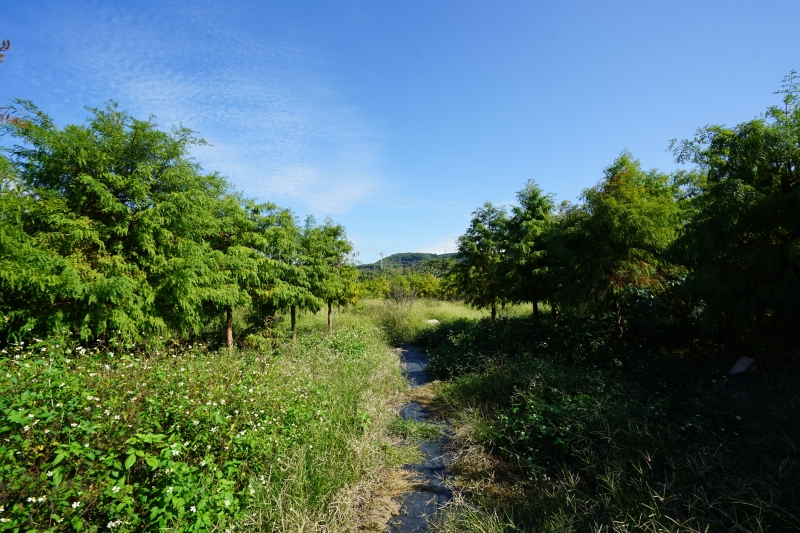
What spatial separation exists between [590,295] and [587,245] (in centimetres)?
108

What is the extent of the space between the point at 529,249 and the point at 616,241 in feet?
11.0

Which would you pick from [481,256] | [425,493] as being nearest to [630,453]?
[425,493]

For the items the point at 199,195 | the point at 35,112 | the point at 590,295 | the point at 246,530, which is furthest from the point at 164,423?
the point at 590,295

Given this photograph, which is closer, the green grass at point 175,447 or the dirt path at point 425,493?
the green grass at point 175,447

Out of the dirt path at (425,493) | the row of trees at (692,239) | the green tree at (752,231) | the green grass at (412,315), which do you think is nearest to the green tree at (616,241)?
the row of trees at (692,239)

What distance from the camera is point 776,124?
221 inches

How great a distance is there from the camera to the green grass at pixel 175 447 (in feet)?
8.54

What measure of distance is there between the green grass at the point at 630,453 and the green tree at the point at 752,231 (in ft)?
3.28

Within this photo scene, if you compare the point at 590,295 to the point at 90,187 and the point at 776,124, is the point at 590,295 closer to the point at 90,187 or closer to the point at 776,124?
the point at 776,124

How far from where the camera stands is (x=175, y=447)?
2.88m

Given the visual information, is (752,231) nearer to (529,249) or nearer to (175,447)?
(529,249)

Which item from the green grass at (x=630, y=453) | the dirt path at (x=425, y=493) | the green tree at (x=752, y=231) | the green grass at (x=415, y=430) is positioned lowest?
the dirt path at (x=425, y=493)

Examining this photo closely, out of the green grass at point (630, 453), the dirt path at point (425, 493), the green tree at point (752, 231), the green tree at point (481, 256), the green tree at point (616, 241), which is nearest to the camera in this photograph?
the green grass at point (630, 453)

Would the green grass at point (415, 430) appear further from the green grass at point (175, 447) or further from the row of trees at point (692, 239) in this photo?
the row of trees at point (692, 239)
